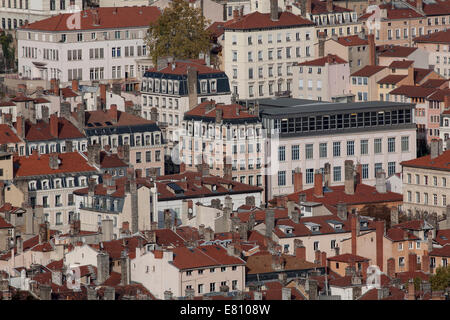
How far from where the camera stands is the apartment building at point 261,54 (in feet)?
540

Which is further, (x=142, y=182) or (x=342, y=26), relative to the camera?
(x=342, y=26)

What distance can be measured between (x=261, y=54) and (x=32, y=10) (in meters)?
35.1

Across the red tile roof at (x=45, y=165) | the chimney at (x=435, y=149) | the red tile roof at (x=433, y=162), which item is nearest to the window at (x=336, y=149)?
the red tile roof at (x=433, y=162)

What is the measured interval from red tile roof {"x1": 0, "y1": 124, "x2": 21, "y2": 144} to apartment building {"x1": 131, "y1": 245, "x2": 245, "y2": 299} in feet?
131

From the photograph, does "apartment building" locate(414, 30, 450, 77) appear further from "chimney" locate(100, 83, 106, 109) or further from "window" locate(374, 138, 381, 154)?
"chimney" locate(100, 83, 106, 109)

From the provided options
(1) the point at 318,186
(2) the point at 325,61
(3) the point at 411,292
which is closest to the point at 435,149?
(1) the point at 318,186

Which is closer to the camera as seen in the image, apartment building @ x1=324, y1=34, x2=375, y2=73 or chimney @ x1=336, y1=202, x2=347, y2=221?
chimney @ x1=336, y1=202, x2=347, y2=221

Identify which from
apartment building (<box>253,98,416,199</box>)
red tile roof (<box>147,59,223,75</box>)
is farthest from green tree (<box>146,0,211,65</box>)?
apartment building (<box>253,98,416,199</box>)

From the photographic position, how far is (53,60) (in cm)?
17375

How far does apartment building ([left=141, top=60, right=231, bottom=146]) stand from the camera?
14950 centimetres

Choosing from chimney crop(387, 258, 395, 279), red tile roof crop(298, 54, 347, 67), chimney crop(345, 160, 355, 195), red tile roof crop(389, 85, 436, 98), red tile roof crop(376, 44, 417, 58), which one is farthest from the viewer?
red tile roof crop(376, 44, 417, 58)

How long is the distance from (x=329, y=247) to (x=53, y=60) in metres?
70.3
